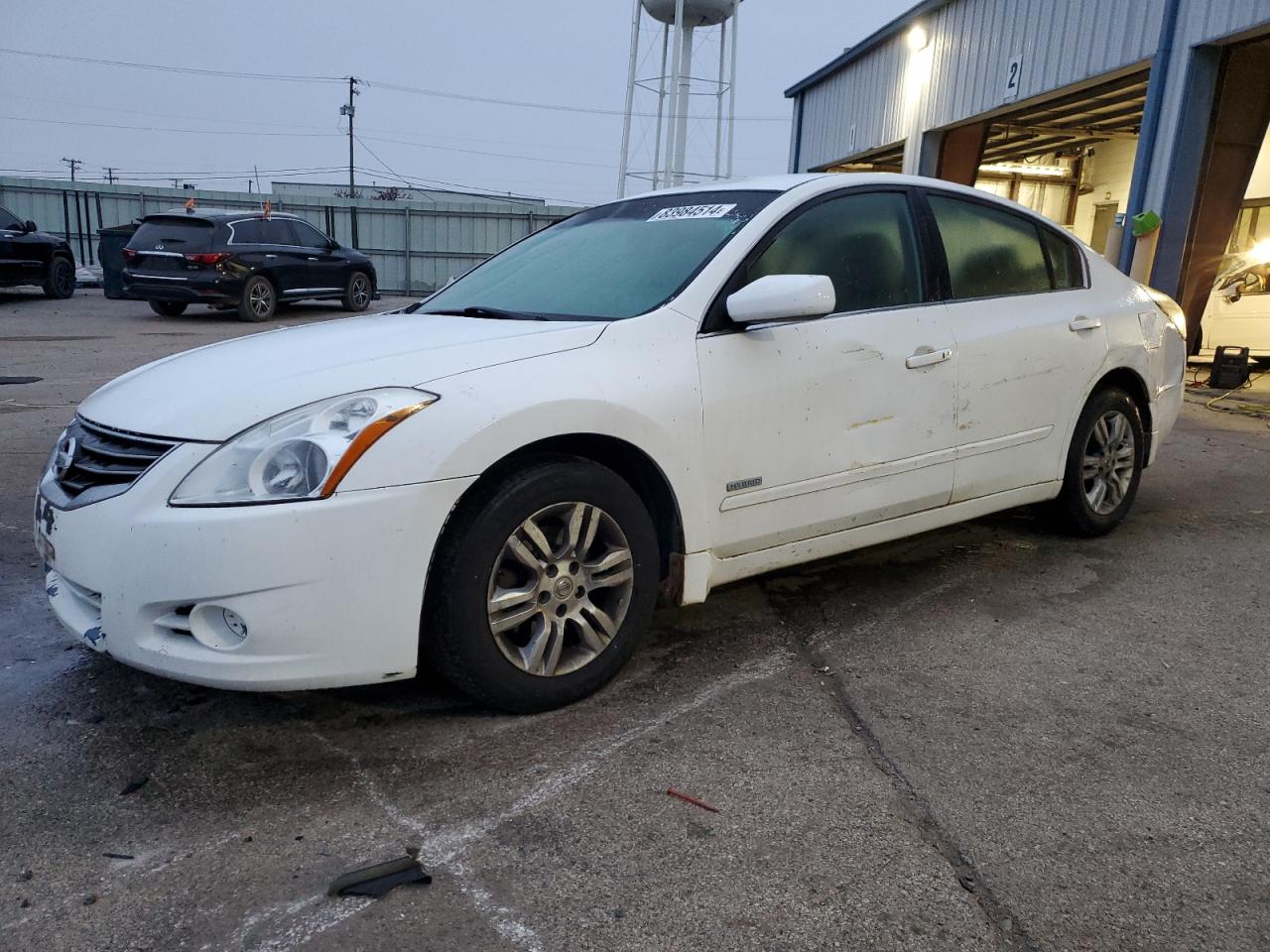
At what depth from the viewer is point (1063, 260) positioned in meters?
4.34

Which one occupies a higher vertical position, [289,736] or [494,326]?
[494,326]

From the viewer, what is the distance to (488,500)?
2.57 m

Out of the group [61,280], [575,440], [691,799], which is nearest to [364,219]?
[61,280]

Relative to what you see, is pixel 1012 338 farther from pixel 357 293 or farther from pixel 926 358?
pixel 357 293

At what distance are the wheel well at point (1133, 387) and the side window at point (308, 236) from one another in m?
13.8

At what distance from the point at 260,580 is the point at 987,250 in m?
3.06

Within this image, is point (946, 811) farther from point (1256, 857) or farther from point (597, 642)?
point (597, 642)

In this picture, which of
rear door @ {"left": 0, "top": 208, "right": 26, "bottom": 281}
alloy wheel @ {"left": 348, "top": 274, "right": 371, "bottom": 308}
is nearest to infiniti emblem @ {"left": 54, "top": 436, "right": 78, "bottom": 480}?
alloy wheel @ {"left": 348, "top": 274, "right": 371, "bottom": 308}

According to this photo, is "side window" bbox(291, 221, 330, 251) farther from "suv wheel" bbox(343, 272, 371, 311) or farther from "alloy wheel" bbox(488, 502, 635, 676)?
"alloy wheel" bbox(488, 502, 635, 676)

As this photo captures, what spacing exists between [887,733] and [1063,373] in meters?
2.08

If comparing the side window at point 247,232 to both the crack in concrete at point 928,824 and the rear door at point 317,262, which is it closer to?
the rear door at point 317,262

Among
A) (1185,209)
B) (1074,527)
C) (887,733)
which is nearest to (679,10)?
(1185,209)

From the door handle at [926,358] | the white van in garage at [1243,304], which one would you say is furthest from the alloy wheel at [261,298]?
the door handle at [926,358]

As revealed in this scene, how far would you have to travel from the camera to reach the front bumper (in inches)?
91.0
